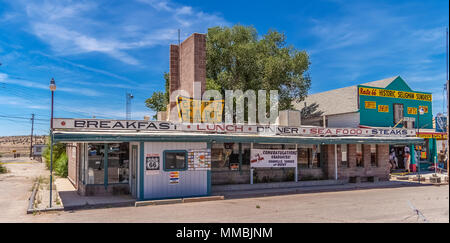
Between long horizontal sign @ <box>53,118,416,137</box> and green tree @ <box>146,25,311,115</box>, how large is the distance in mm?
12027

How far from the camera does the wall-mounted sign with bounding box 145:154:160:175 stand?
14.5m

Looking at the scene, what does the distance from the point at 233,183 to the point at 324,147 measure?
6291 millimetres

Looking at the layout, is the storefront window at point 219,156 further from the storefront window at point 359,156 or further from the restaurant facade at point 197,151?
the storefront window at point 359,156

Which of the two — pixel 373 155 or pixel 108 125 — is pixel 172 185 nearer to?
pixel 108 125

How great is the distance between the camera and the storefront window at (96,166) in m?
15.9

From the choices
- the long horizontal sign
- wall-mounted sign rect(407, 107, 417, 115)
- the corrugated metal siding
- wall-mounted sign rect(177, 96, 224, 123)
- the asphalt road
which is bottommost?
the asphalt road

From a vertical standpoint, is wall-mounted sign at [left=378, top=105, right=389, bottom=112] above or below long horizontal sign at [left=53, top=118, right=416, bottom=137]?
above

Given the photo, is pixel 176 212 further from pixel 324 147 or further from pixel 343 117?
pixel 343 117

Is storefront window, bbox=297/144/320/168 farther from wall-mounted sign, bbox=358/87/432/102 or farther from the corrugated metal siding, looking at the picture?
wall-mounted sign, bbox=358/87/432/102

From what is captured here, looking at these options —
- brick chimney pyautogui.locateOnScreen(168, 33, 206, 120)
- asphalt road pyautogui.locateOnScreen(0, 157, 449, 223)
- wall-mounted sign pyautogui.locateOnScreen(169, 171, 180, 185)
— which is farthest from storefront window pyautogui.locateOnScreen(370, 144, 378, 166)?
wall-mounted sign pyautogui.locateOnScreen(169, 171, 180, 185)

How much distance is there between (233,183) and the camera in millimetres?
18297

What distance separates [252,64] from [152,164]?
2032cm

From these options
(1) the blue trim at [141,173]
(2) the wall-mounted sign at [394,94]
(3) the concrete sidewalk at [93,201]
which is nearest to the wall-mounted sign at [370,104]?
(2) the wall-mounted sign at [394,94]
